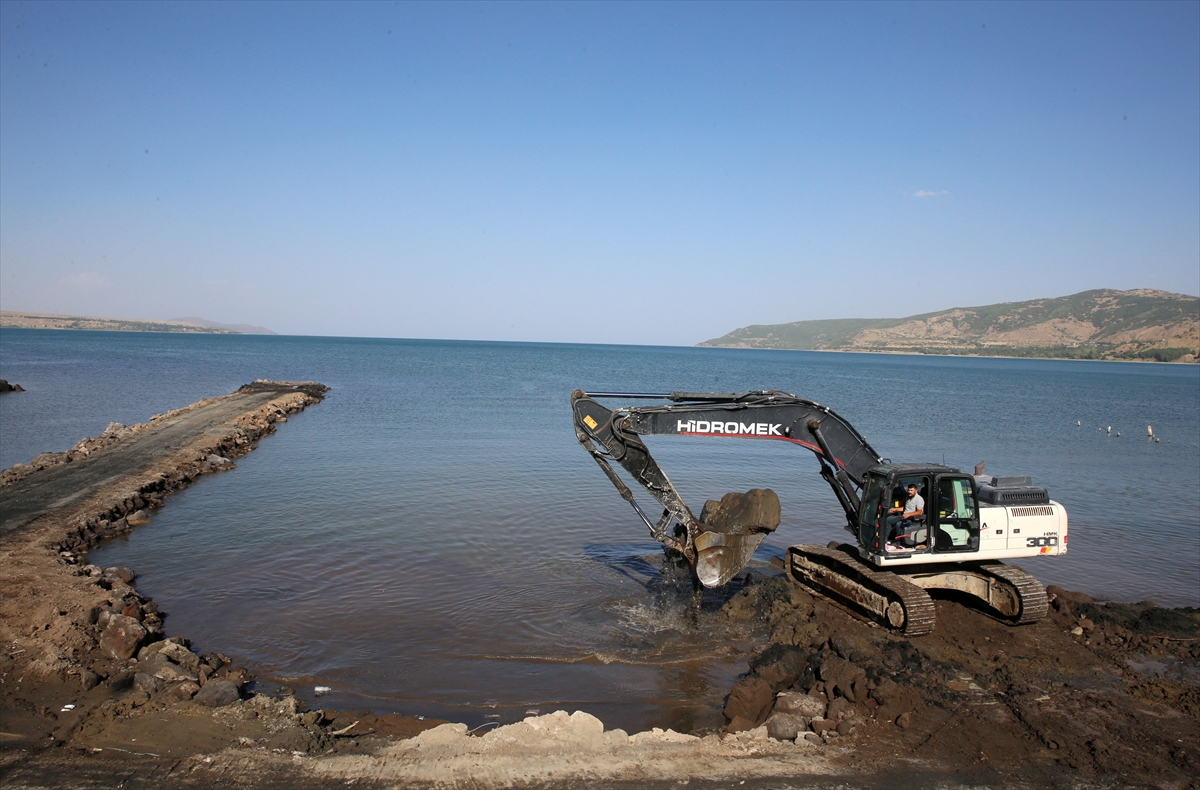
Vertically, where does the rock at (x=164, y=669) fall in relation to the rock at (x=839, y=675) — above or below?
below

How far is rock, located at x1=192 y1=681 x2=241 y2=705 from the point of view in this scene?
7980mm

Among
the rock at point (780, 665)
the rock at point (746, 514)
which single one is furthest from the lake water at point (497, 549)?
the rock at point (746, 514)

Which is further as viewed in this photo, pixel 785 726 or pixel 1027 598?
pixel 1027 598

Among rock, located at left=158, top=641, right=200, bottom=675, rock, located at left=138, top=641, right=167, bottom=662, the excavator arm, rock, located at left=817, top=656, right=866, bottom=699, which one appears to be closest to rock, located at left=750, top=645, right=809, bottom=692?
rock, located at left=817, top=656, right=866, bottom=699

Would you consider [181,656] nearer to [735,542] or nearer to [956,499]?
[735,542]

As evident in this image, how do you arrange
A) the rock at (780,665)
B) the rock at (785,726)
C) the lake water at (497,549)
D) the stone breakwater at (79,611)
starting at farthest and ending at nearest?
1. the lake water at (497,549)
2. the rock at (780,665)
3. the stone breakwater at (79,611)
4. the rock at (785,726)

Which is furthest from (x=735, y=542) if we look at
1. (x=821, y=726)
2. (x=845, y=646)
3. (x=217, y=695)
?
(x=217, y=695)

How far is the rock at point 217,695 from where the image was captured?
7.98m

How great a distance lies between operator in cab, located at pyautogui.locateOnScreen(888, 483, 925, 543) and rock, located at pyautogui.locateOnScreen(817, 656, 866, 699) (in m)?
2.48

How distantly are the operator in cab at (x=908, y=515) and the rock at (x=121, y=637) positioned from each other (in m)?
10.2

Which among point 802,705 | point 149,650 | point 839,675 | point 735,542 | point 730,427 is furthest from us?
point 735,542

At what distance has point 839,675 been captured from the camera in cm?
866

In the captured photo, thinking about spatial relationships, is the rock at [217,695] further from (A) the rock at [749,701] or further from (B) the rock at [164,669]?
(A) the rock at [749,701]

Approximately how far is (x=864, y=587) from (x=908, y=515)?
4.26 feet
